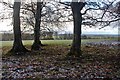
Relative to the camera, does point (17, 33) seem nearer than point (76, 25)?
No

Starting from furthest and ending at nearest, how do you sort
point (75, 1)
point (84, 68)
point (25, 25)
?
1. point (25, 25)
2. point (75, 1)
3. point (84, 68)

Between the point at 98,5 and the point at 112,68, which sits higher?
the point at 98,5

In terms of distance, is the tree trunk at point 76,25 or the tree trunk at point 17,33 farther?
the tree trunk at point 17,33

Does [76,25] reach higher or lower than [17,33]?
higher

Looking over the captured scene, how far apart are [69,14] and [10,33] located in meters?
14.3

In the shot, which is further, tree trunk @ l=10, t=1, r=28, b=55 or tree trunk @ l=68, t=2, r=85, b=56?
tree trunk @ l=10, t=1, r=28, b=55

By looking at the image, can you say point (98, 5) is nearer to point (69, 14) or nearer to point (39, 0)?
point (69, 14)

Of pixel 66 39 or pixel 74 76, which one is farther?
pixel 66 39

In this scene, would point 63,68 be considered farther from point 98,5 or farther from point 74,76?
point 98,5

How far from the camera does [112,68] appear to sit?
12617 millimetres

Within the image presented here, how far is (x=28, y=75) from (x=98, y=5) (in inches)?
A: 392

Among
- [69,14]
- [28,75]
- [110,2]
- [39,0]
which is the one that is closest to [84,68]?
[28,75]

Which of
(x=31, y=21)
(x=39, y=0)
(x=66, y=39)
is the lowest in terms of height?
(x=66, y=39)

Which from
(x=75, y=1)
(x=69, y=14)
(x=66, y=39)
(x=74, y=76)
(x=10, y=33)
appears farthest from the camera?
(x=66, y=39)
